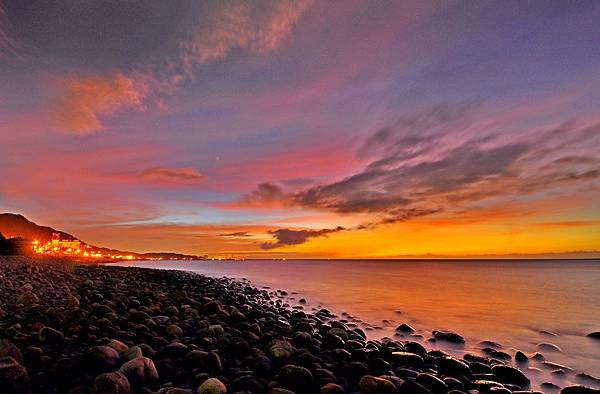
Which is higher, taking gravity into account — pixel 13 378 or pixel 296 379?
pixel 13 378

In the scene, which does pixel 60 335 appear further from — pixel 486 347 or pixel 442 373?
pixel 486 347

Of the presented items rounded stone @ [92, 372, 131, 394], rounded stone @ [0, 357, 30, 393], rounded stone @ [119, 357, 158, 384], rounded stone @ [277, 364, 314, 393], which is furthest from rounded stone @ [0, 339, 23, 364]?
rounded stone @ [277, 364, 314, 393]

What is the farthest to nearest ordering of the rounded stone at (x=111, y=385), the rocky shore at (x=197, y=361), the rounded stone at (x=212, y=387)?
1. the rocky shore at (x=197, y=361)
2. the rounded stone at (x=212, y=387)
3. the rounded stone at (x=111, y=385)

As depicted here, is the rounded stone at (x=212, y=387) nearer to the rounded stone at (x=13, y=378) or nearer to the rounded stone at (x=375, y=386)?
the rounded stone at (x=13, y=378)

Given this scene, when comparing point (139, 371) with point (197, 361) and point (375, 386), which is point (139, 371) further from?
point (375, 386)

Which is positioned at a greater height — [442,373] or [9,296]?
[9,296]

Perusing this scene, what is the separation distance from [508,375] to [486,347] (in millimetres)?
3880

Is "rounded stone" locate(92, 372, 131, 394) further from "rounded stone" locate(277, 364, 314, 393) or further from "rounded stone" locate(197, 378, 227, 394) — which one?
"rounded stone" locate(277, 364, 314, 393)

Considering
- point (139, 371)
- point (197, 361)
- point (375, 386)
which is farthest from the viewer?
point (197, 361)

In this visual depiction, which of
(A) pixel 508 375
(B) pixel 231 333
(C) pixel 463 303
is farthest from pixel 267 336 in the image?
(C) pixel 463 303

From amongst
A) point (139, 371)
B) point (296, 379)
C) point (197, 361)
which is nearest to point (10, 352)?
point (139, 371)

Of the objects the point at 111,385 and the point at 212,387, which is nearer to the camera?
the point at 111,385

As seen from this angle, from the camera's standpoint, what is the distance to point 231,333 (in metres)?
7.66

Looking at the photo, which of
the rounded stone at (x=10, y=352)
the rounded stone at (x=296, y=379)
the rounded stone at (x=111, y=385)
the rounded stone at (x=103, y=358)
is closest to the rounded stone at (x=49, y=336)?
the rounded stone at (x=10, y=352)
